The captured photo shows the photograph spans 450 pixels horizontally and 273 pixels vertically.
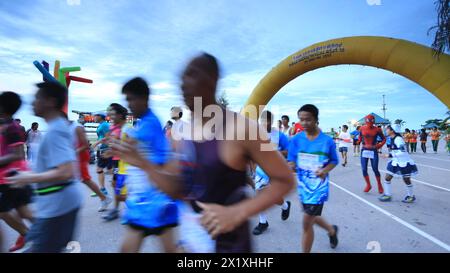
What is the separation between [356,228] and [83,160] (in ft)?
15.5

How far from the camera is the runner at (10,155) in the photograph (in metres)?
2.74

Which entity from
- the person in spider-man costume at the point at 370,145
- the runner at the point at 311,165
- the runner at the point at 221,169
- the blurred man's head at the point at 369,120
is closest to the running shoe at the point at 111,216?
the runner at the point at 311,165

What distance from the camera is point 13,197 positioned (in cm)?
305

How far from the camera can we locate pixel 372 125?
689 cm

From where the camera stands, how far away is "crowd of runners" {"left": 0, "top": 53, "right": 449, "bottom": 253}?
1.25 meters

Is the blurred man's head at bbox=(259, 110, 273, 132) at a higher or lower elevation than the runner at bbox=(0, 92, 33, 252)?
higher

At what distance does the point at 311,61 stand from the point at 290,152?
8.22 m

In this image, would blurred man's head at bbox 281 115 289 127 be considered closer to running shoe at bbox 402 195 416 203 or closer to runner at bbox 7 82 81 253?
running shoe at bbox 402 195 416 203

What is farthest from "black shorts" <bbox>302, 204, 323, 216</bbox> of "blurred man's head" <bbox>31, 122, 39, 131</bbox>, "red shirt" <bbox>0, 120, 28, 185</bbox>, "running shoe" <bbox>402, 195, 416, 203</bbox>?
"blurred man's head" <bbox>31, 122, 39, 131</bbox>

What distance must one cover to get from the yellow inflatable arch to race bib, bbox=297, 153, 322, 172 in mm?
4961

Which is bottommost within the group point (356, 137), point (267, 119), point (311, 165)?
point (311, 165)

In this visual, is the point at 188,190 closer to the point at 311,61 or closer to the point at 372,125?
the point at 372,125

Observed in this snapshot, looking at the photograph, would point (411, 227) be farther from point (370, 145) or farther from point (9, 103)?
point (9, 103)

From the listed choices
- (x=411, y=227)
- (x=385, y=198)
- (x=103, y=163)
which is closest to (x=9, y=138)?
(x=103, y=163)
